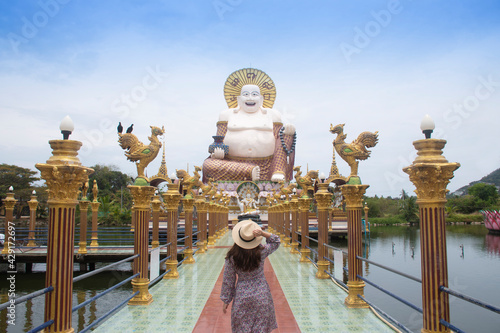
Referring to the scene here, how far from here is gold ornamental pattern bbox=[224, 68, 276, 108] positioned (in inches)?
1249

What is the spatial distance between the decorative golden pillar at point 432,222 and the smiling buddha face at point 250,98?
27.1 metres

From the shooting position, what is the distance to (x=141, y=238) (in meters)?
5.62

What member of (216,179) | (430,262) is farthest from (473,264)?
(216,179)

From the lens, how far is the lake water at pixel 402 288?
334 inches

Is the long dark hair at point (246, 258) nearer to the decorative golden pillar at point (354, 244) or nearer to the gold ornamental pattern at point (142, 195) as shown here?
the decorative golden pillar at point (354, 244)

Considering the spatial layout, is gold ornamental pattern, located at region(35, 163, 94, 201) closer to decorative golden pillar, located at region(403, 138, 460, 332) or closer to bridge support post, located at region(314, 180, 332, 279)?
decorative golden pillar, located at region(403, 138, 460, 332)

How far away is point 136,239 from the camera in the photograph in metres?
5.64

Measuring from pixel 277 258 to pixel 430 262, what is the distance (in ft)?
22.8

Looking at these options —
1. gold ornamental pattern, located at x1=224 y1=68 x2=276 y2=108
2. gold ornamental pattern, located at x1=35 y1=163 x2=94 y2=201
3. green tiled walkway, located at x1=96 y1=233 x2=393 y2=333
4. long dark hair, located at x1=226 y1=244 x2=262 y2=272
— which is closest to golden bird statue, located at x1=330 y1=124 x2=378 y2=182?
green tiled walkway, located at x1=96 y1=233 x2=393 y2=333

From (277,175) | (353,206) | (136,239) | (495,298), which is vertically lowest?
(495,298)

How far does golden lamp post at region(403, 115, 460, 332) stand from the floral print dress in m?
1.31

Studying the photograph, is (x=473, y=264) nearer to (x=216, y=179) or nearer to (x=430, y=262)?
(x=430, y=262)

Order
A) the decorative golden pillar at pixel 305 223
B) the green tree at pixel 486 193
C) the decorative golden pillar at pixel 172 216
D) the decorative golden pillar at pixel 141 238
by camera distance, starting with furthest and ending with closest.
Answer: the green tree at pixel 486 193
the decorative golden pillar at pixel 305 223
the decorative golden pillar at pixel 172 216
the decorative golden pillar at pixel 141 238

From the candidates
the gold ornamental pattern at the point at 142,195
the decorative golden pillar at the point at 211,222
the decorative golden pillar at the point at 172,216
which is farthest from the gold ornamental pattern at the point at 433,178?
the decorative golden pillar at the point at 211,222
